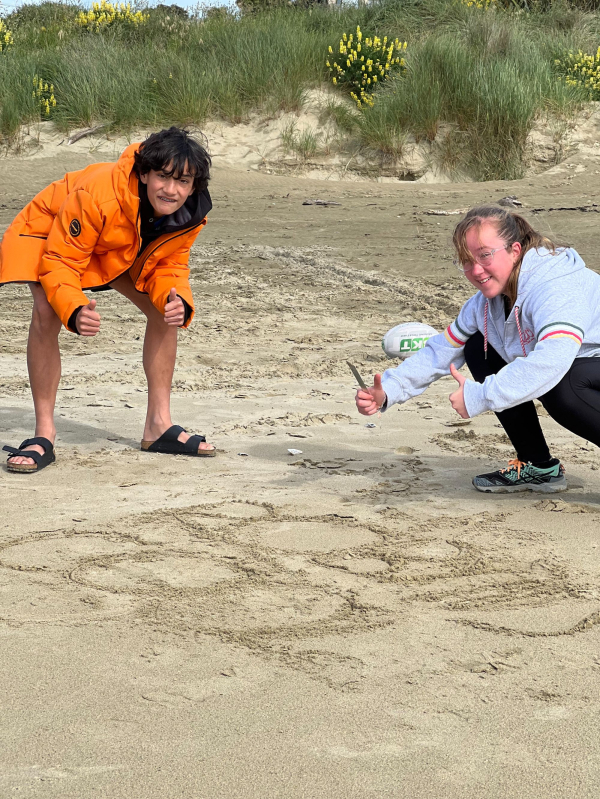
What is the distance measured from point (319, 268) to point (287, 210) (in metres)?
2.24

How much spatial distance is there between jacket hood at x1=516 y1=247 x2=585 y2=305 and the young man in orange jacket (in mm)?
1389

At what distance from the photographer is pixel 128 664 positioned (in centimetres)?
246

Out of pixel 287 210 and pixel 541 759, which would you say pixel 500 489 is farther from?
pixel 287 210

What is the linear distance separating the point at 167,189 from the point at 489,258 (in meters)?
1.36

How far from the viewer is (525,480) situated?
3.91 meters

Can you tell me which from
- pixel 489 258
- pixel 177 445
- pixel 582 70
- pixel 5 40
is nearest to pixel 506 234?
pixel 489 258

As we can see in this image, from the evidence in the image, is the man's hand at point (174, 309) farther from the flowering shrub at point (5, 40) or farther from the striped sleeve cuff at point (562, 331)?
the flowering shrub at point (5, 40)

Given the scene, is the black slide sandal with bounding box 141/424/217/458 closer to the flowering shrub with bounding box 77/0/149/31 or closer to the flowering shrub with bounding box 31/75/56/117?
the flowering shrub with bounding box 31/75/56/117

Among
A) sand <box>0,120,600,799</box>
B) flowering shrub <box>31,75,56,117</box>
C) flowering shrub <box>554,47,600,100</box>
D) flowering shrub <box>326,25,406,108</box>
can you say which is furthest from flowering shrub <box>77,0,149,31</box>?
sand <box>0,120,600,799</box>

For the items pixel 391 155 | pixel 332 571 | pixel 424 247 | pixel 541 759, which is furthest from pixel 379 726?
pixel 391 155

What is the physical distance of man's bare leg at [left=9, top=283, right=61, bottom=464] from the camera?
4211 mm

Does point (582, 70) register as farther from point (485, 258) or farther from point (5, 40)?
point (485, 258)

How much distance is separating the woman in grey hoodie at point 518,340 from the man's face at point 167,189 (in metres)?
1.14

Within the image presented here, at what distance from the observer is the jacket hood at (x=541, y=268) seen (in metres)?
3.38
